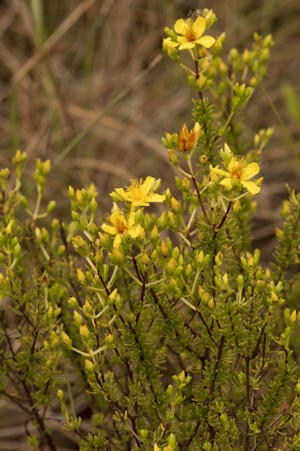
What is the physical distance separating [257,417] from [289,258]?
0.54 m

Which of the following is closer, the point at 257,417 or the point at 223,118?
the point at 257,417

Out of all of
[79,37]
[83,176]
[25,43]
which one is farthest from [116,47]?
[83,176]

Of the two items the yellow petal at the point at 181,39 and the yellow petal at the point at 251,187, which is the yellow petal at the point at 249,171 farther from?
the yellow petal at the point at 181,39

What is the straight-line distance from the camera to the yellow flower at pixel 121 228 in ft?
3.57

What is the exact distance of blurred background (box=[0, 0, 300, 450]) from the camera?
3.45 metres

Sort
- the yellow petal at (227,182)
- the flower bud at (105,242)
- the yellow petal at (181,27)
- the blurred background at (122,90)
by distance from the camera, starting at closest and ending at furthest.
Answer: the yellow petal at (227,182), the flower bud at (105,242), the yellow petal at (181,27), the blurred background at (122,90)

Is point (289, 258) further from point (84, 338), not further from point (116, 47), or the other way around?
point (116, 47)

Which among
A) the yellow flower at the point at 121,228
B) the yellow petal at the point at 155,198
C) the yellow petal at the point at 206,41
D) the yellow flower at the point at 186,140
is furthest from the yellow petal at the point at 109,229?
the yellow petal at the point at 206,41

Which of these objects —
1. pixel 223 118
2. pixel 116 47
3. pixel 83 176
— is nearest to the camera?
pixel 223 118

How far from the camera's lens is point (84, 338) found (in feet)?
3.59

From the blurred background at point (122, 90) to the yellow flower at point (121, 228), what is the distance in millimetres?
2077

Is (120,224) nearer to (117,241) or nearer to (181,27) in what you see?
(117,241)

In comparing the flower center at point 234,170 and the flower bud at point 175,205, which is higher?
the flower center at point 234,170

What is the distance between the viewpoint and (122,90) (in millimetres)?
4016
